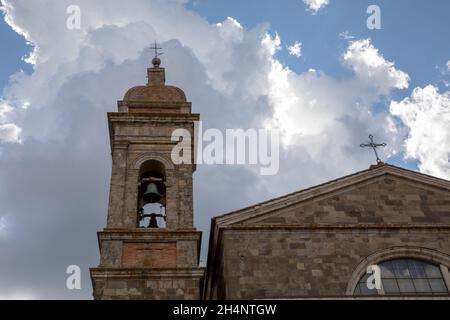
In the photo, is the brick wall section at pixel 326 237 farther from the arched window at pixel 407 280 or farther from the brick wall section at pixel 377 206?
the arched window at pixel 407 280

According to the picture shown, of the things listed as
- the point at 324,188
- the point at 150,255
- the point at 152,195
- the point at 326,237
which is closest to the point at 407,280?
the point at 326,237

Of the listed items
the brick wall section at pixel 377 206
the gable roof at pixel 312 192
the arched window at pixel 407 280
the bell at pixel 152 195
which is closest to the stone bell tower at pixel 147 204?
the bell at pixel 152 195

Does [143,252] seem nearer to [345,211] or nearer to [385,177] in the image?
[345,211]

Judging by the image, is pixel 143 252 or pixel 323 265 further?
pixel 143 252

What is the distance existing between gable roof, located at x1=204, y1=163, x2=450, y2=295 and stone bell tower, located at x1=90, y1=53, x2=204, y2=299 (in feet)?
3.59

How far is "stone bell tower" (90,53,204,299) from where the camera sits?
14430mm

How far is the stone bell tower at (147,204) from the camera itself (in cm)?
1443

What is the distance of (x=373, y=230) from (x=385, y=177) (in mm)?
1831

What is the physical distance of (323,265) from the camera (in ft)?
44.1

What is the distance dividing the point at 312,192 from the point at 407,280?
301cm

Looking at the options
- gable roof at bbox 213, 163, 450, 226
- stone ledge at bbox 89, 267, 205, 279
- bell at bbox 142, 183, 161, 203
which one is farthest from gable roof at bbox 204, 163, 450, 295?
bell at bbox 142, 183, 161, 203
